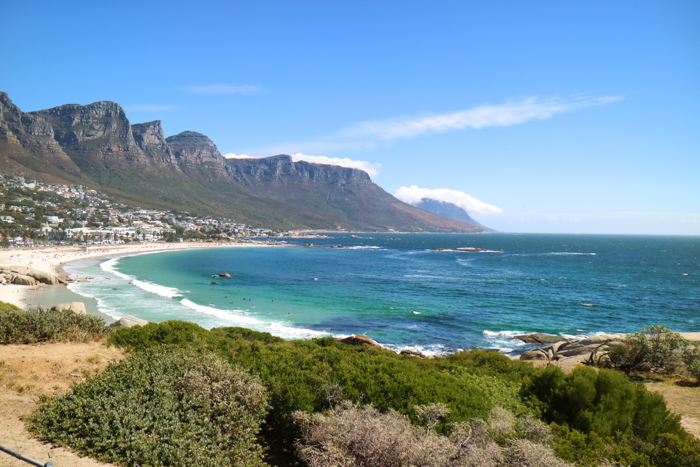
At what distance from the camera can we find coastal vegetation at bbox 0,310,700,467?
5707 mm

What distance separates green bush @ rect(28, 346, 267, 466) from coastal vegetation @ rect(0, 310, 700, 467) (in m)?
0.02

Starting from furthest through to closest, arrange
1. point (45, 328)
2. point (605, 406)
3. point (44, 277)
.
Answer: point (44, 277) → point (45, 328) → point (605, 406)

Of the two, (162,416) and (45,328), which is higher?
(162,416)

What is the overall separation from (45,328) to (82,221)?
155061 millimetres

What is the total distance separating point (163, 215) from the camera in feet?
516

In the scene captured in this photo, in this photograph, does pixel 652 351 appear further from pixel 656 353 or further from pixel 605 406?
pixel 605 406

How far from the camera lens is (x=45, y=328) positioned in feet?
39.2

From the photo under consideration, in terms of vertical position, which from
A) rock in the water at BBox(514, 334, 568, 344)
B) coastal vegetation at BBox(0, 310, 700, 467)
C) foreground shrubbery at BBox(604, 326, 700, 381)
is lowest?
rock in the water at BBox(514, 334, 568, 344)

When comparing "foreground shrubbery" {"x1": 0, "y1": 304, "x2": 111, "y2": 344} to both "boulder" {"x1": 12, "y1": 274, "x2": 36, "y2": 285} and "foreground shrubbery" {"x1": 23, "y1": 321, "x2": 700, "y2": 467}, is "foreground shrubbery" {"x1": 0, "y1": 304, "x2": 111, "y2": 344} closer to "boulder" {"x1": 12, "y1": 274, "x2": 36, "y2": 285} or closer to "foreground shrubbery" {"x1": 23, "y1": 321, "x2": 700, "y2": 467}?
"foreground shrubbery" {"x1": 23, "y1": 321, "x2": 700, "y2": 467}

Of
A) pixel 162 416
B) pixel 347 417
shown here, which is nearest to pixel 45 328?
pixel 162 416

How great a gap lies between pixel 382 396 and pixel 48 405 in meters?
6.47

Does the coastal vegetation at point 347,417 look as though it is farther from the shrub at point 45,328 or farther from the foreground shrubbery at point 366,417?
the shrub at point 45,328

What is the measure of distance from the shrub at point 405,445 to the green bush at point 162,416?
4.46 feet

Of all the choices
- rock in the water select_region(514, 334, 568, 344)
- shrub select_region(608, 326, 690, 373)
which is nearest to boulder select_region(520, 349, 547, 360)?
shrub select_region(608, 326, 690, 373)
